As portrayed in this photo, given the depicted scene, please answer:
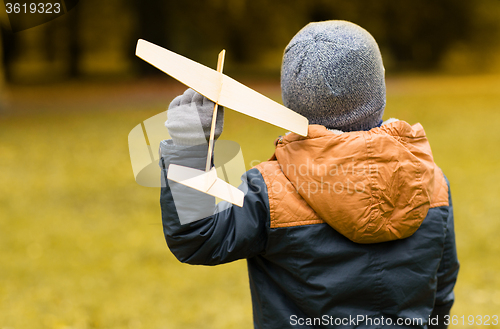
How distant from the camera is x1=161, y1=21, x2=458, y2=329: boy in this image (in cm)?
121

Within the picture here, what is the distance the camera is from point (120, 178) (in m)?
6.64

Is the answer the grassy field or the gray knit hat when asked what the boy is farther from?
the grassy field

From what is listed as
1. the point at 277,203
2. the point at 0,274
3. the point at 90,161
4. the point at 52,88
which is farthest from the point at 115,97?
the point at 277,203

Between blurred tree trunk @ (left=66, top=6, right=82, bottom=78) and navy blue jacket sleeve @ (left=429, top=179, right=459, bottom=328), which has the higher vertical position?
blurred tree trunk @ (left=66, top=6, right=82, bottom=78)

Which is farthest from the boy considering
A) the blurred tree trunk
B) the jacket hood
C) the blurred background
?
the blurred tree trunk

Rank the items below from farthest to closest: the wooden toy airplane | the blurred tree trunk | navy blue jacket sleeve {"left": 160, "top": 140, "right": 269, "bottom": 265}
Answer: the blurred tree trunk
navy blue jacket sleeve {"left": 160, "top": 140, "right": 269, "bottom": 265}
the wooden toy airplane

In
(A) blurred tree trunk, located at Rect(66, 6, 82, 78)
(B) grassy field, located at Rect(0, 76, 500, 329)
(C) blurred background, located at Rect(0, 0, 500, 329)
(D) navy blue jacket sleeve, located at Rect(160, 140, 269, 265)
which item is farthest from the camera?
(A) blurred tree trunk, located at Rect(66, 6, 82, 78)

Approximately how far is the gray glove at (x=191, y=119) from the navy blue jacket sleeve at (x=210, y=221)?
3 cm

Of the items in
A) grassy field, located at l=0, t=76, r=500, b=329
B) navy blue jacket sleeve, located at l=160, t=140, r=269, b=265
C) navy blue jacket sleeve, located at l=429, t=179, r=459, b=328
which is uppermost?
navy blue jacket sleeve, located at l=160, t=140, r=269, b=265

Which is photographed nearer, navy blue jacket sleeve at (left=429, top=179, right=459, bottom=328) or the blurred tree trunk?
navy blue jacket sleeve at (left=429, top=179, right=459, bottom=328)

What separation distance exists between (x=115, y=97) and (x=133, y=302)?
35.5 feet

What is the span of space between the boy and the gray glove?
1cm

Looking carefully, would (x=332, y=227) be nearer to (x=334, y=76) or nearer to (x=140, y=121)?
(x=334, y=76)

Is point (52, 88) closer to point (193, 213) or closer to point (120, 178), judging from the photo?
point (120, 178)
